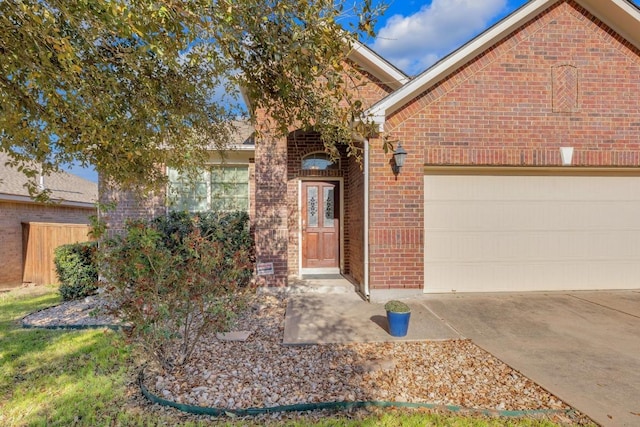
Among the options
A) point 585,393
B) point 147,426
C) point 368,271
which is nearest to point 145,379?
point 147,426

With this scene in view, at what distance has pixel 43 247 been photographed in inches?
374

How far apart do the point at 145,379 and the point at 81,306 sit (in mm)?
4286

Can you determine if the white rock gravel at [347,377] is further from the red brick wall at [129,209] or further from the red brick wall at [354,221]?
the red brick wall at [129,209]

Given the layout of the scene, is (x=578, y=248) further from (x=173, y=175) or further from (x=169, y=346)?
(x=173, y=175)

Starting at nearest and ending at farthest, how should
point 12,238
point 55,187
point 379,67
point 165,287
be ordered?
point 165,287
point 379,67
point 12,238
point 55,187

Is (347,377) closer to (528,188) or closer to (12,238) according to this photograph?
(528,188)

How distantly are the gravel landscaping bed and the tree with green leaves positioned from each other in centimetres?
196

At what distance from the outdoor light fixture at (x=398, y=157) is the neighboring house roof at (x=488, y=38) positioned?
51 centimetres

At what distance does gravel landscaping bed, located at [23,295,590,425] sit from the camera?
2.96 m

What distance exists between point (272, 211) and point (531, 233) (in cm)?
533

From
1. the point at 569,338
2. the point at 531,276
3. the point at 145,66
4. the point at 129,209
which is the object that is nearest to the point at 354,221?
the point at 531,276

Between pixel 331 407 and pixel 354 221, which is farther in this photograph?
pixel 354 221

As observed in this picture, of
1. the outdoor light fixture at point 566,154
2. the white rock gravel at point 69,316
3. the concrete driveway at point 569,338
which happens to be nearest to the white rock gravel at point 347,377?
the concrete driveway at point 569,338

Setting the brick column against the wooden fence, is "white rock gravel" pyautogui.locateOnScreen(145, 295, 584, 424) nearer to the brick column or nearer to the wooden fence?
the brick column
